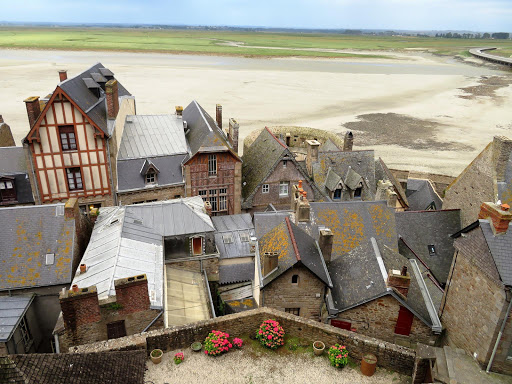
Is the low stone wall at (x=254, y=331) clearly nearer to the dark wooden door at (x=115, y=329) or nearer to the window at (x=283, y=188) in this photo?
the dark wooden door at (x=115, y=329)

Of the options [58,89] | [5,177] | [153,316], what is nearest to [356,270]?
[153,316]

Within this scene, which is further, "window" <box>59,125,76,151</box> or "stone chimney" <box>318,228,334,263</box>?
"window" <box>59,125,76,151</box>

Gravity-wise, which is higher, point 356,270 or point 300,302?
point 356,270

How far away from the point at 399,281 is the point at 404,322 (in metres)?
1.81

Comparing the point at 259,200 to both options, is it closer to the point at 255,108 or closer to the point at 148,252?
the point at 148,252

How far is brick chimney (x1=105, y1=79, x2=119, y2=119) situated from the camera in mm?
24250

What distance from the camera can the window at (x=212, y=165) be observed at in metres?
26.4

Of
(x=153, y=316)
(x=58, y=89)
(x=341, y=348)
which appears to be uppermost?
(x=58, y=89)

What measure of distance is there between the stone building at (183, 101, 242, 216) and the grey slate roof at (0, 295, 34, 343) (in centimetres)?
1263

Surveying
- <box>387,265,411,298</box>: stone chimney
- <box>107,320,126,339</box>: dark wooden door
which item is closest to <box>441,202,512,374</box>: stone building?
<box>387,265,411,298</box>: stone chimney

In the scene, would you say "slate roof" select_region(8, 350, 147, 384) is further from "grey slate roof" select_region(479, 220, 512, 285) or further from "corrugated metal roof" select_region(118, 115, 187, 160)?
"corrugated metal roof" select_region(118, 115, 187, 160)

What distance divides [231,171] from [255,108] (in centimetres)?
4572

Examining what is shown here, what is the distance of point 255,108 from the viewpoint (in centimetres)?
7081

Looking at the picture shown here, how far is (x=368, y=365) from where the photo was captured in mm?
10977
